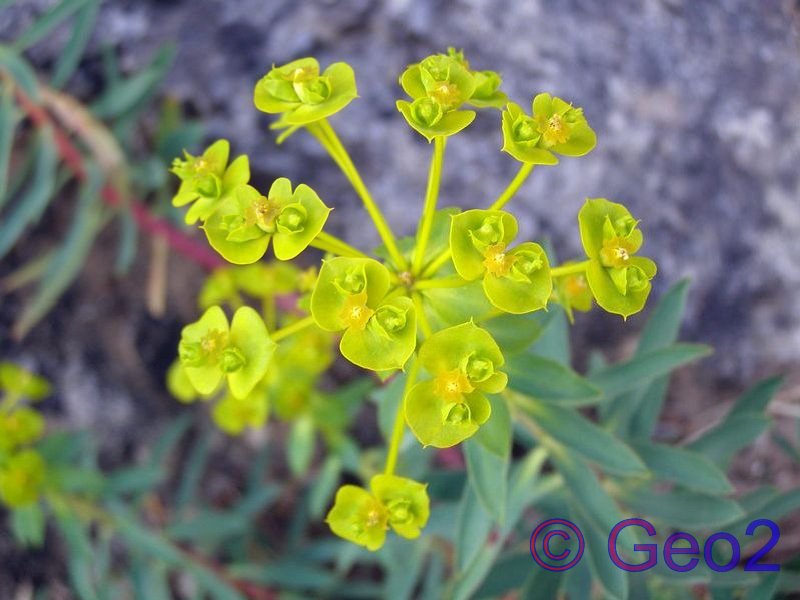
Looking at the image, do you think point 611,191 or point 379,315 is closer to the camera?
point 379,315

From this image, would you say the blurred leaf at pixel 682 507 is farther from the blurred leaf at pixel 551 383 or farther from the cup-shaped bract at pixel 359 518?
the cup-shaped bract at pixel 359 518

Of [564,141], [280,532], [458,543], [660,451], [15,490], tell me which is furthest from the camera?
[280,532]

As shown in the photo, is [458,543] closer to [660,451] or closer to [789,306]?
[660,451]

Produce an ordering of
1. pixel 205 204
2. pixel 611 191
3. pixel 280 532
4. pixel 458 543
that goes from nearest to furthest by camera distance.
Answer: pixel 205 204 < pixel 458 543 < pixel 611 191 < pixel 280 532

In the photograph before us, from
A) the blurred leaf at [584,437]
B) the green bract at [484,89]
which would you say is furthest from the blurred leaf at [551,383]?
the green bract at [484,89]

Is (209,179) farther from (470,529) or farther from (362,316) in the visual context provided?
(470,529)

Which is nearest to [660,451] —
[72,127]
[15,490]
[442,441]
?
[442,441]
